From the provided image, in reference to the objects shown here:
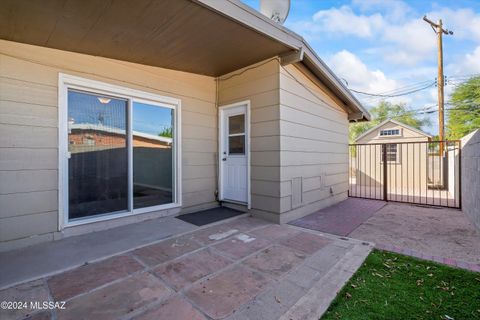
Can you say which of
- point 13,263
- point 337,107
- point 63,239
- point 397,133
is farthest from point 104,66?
point 397,133

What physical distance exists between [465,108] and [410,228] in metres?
17.1

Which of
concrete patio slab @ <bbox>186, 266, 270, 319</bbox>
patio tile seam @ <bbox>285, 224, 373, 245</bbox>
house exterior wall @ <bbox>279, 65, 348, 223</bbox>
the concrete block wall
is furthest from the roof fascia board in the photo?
concrete patio slab @ <bbox>186, 266, 270, 319</bbox>

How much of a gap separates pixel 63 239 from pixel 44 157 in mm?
1042

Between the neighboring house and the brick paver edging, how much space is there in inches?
57.2

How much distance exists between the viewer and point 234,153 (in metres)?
4.45

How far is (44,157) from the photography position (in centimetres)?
278

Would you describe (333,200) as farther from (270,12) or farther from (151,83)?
(151,83)

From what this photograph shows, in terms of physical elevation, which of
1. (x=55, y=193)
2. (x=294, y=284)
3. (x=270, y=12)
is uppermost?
(x=270, y=12)

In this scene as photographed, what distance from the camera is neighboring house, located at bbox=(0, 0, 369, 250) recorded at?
2.54 metres

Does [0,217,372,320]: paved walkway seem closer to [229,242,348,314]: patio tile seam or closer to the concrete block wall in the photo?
[229,242,348,314]: patio tile seam

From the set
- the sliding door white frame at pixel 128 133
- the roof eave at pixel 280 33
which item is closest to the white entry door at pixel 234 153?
the sliding door white frame at pixel 128 133

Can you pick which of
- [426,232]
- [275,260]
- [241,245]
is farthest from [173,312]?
[426,232]

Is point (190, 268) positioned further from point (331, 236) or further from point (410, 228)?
point (410, 228)

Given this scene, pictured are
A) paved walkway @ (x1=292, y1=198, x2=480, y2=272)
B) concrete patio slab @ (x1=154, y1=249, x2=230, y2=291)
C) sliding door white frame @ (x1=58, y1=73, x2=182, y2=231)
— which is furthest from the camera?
sliding door white frame @ (x1=58, y1=73, x2=182, y2=231)
